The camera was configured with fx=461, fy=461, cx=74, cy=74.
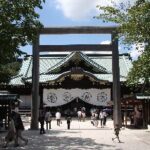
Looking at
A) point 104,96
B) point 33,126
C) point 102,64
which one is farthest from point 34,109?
point 102,64

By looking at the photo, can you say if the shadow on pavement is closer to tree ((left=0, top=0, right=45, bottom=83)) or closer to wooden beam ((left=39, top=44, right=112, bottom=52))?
tree ((left=0, top=0, right=45, bottom=83))

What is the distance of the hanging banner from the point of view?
46062 millimetres

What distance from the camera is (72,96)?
46094 millimetres

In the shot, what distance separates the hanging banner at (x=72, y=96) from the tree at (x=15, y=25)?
1056 inches

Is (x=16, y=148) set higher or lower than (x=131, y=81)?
lower

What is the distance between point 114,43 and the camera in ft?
98.7

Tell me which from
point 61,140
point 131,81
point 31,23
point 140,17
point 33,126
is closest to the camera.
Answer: point 140,17

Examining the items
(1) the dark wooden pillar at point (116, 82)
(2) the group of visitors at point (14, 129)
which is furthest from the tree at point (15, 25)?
(1) the dark wooden pillar at point (116, 82)

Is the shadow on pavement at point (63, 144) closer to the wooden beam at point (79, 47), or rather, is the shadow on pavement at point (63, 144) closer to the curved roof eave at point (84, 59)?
the wooden beam at point (79, 47)

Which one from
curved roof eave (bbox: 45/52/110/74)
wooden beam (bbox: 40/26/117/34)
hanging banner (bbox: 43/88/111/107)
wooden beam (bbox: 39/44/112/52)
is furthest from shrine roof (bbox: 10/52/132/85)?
wooden beam (bbox: 40/26/117/34)

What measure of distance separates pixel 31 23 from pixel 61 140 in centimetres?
562

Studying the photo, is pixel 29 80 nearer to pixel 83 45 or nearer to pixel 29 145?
pixel 83 45

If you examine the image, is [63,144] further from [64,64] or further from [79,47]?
[64,64]

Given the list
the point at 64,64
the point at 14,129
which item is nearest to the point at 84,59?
the point at 64,64
